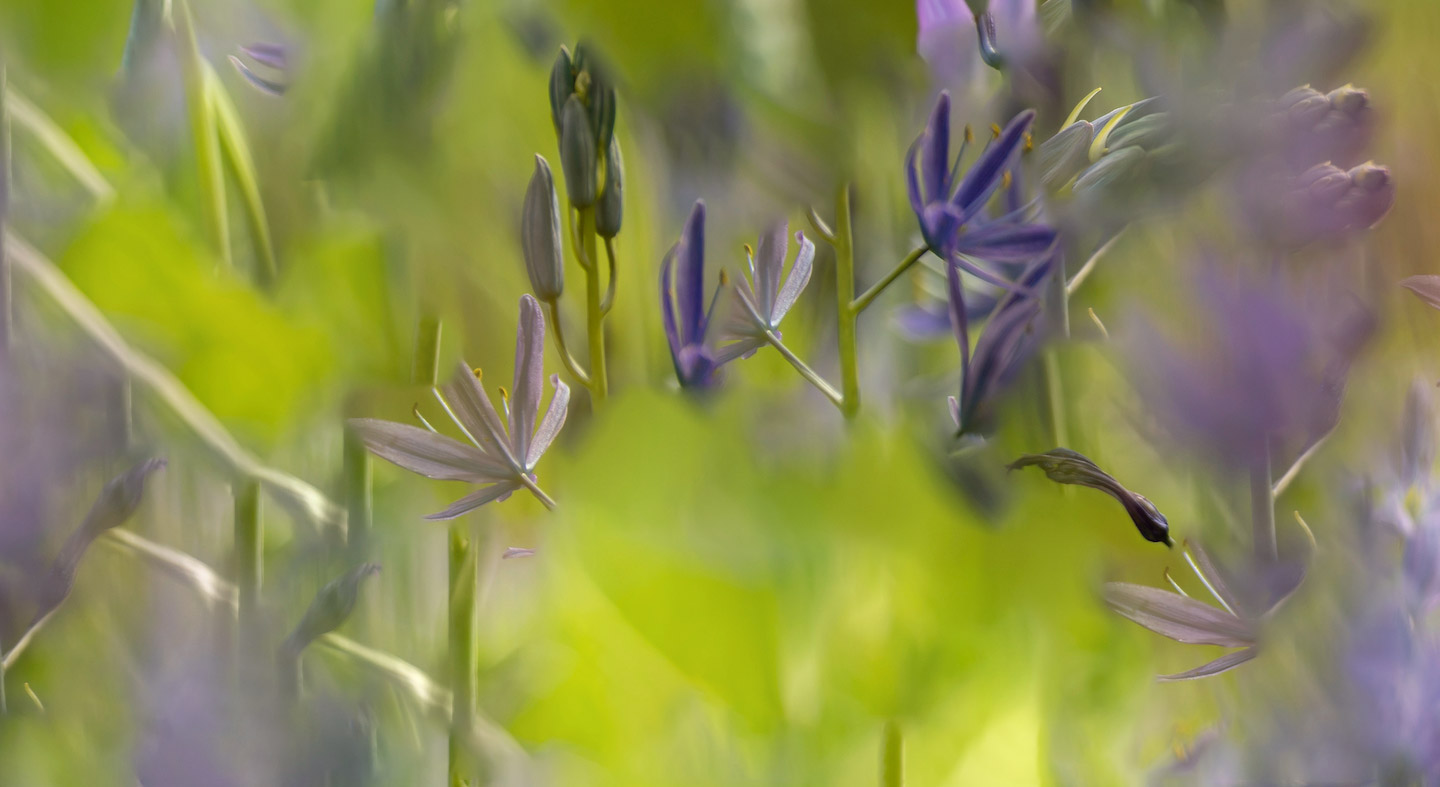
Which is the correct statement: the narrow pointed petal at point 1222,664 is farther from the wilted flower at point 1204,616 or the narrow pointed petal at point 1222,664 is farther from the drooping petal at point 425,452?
the drooping petal at point 425,452

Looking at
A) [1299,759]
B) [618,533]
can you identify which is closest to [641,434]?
[618,533]

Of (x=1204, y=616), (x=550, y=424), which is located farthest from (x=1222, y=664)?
(x=550, y=424)

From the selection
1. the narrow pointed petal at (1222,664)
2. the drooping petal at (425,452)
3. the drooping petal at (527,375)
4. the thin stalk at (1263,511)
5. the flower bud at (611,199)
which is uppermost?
the flower bud at (611,199)

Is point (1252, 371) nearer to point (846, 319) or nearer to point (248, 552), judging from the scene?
point (846, 319)

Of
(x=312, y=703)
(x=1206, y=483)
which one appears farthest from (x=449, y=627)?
(x=1206, y=483)

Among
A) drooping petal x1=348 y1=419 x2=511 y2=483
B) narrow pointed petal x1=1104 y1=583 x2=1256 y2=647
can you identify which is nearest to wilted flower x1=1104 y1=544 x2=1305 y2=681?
narrow pointed petal x1=1104 y1=583 x2=1256 y2=647

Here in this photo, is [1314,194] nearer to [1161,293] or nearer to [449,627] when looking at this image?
[1161,293]

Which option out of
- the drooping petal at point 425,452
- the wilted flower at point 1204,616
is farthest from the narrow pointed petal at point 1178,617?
the drooping petal at point 425,452
